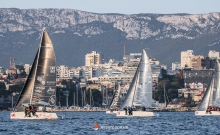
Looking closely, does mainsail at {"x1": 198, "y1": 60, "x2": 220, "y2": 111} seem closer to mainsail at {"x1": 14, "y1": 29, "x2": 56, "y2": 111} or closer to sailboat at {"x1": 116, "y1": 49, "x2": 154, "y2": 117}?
sailboat at {"x1": 116, "y1": 49, "x2": 154, "y2": 117}

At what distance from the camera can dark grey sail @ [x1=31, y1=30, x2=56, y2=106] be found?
290ft

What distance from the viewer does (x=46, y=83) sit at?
291 feet

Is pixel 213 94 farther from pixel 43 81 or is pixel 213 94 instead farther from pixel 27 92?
pixel 27 92

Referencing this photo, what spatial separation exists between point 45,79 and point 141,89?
24629 millimetres

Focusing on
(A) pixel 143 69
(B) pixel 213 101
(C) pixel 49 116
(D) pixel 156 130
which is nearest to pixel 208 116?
(B) pixel 213 101

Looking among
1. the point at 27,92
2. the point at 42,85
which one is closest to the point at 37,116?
the point at 27,92

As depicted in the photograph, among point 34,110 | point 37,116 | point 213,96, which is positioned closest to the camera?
point 34,110

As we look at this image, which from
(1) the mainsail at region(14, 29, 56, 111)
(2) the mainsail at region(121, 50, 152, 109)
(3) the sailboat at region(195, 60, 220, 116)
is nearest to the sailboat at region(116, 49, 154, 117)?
(2) the mainsail at region(121, 50, 152, 109)

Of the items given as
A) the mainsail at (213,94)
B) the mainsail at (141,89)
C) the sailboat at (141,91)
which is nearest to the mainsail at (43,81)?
the sailboat at (141,91)

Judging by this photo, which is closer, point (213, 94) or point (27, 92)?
point (27, 92)

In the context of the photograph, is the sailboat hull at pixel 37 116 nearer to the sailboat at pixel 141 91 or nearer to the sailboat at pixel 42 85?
the sailboat at pixel 42 85

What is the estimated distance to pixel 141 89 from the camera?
111062 millimetres

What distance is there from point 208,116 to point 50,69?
119 feet

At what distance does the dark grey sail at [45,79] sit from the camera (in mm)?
88312
